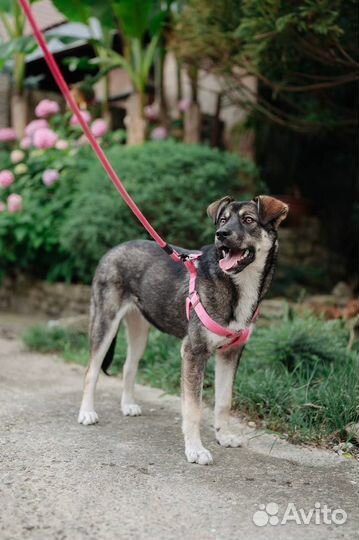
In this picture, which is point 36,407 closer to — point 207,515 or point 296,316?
point 207,515

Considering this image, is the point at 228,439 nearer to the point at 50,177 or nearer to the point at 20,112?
the point at 50,177

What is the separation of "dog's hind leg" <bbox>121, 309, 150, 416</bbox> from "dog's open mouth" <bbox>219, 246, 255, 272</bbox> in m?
1.28

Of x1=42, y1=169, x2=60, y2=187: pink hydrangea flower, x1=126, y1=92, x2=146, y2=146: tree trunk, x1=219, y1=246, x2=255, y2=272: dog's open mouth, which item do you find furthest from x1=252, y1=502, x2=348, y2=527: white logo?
x1=126, y1=92, x2=146, y2=146: tree trunk

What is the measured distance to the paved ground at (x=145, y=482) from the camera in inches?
112

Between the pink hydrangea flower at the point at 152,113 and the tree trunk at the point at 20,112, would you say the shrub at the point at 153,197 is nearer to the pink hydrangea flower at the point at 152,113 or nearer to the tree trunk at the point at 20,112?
the pink hydrangea flower at the point at 152,113

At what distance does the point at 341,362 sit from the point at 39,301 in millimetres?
5539

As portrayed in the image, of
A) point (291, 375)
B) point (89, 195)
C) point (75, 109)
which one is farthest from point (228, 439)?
point (89, 195)

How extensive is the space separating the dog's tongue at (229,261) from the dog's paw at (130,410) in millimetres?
1596

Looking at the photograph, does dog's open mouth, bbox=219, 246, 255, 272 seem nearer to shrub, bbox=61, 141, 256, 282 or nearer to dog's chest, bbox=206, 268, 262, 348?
dog's chest, bbox=206, 268, 262, 348

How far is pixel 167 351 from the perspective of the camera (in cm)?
608

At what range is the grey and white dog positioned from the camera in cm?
366

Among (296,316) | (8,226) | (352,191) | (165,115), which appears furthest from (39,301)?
(352,191)

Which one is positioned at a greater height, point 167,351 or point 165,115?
point 165,115

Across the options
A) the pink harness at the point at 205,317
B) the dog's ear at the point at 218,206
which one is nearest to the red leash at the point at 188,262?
the pink harness at the point at 205,317
